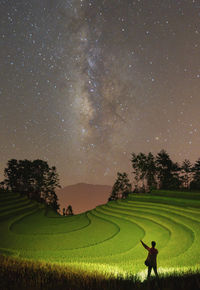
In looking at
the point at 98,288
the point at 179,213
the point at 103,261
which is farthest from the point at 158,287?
the point at 179,213

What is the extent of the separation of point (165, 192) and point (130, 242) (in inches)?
711

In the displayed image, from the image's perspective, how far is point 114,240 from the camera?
13.6 metres

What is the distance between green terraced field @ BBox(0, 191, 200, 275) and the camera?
9719 millimetres

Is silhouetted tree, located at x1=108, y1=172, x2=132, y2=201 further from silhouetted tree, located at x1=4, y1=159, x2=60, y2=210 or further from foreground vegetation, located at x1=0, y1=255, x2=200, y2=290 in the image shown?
foreground vegetation, located at x1=0, y1=255, x2=200, y2=290

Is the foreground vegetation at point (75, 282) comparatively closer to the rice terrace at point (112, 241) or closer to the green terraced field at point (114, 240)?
the rice terrace at point (112, 241)

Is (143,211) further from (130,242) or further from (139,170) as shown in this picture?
(139,170)

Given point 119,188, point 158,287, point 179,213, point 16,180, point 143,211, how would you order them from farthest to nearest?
point 119,188, point 16,180, point 143,211, point 179,213, point 158,287

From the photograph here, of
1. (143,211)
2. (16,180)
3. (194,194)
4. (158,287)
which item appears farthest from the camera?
(16,180)

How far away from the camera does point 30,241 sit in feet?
44.3

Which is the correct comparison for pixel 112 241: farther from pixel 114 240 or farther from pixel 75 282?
pixel 75 282

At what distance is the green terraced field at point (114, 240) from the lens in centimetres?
972

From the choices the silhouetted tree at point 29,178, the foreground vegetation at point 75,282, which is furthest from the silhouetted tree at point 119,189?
the foreground vegetation at point 75,282

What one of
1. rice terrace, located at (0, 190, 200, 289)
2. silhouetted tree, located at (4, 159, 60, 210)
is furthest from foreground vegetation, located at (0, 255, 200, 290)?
silhouetted tree, located at (4, 159, 60, 210)

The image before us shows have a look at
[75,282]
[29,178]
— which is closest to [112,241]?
[75,282]
